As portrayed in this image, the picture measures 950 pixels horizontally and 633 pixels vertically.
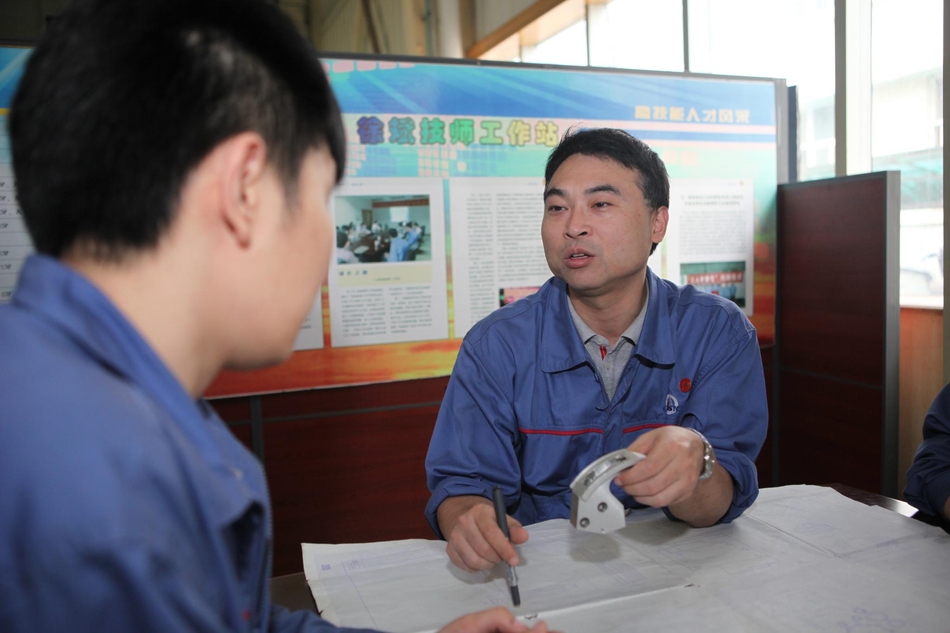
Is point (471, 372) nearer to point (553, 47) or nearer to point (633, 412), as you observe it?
point (633, 412)

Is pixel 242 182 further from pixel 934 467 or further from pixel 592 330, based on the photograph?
pixel 934 467

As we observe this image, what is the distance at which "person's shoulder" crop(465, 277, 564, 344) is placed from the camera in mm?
1482

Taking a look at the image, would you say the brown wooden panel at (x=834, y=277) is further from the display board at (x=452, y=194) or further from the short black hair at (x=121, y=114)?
the short black hair at (x=121, y=114)

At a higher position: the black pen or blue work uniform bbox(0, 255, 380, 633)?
blue work uniform bbox(0, 255, 380, 633)

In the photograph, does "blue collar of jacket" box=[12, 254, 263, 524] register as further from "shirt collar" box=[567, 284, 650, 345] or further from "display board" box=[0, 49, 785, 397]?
"display board" box=[0, 49, 785, 397]

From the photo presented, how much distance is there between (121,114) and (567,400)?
1098 millimetres

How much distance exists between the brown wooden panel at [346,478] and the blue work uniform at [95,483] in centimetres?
203

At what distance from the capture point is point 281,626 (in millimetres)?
762

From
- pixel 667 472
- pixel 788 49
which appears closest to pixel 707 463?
pixel 667 472

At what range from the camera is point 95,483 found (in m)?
0.36

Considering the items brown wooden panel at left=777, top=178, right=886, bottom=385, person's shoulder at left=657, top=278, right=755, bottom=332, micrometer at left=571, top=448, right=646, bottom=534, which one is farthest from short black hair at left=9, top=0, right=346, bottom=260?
brown wooden panel at left=777, top=178, right=886, bottom=385

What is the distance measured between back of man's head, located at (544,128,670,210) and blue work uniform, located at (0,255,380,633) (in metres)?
1.21

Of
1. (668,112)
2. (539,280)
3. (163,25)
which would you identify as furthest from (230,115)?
(668,112)

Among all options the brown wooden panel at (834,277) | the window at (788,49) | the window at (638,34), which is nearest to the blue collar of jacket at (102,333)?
the brown wooden panel at (834,277)
